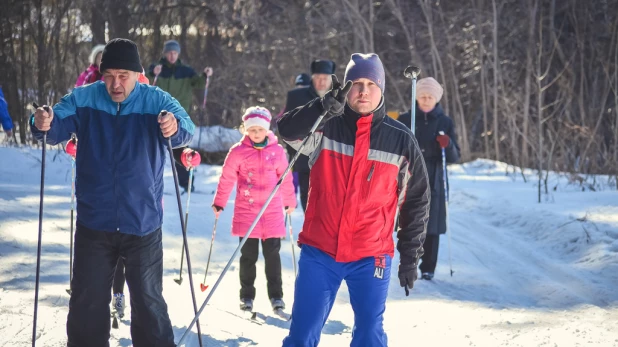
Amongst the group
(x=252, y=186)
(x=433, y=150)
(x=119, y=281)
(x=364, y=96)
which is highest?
(x=364, y=96)

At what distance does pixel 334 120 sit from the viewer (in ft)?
12.7

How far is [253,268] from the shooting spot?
601 cm

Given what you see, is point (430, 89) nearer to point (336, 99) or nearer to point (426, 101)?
point (426, 101)

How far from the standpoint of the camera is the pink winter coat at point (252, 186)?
19.7 ft

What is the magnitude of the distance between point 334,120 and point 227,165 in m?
2.35

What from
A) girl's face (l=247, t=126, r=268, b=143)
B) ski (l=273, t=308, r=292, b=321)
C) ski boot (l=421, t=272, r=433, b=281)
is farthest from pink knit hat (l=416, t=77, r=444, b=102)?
ski (l=273, t=308, r=292, b=321)

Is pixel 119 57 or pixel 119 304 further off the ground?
pixel 119 57

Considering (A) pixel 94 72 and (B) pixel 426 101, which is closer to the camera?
(A) pixel 94 72

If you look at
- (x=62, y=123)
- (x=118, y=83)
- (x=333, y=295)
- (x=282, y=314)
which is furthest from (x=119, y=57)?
(x=282, y=314)

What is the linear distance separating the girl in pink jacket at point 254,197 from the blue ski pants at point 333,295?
225 centimetres

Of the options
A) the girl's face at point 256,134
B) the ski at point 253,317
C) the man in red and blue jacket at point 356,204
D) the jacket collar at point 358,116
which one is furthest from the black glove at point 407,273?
the girl's face at point 256,134

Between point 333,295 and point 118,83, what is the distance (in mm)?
1536

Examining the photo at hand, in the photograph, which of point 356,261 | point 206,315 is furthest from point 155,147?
point 206,315

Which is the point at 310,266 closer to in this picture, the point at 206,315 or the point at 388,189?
the point at 388,189
